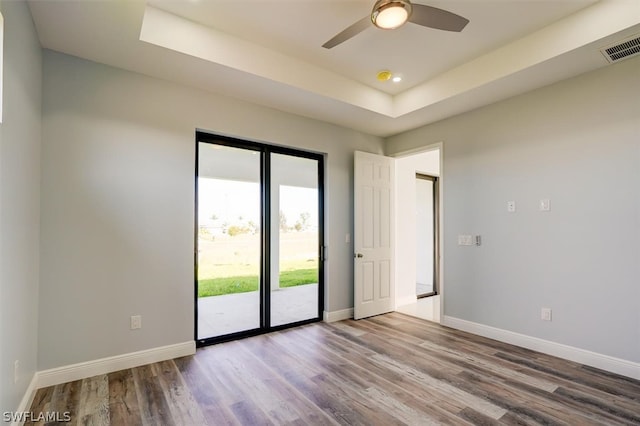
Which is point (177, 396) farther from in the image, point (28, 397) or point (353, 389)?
point (353, 389)

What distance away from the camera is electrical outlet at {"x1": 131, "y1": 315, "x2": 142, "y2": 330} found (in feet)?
9.30

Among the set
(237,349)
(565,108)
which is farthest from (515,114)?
(237,349)

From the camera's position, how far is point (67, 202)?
258cm

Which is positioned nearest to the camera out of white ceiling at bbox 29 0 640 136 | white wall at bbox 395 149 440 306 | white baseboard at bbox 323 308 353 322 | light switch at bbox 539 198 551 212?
white ceiling at bbox 29 0 640 136

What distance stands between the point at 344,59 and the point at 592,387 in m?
3.72

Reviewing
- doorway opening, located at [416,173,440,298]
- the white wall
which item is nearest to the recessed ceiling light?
the white wall

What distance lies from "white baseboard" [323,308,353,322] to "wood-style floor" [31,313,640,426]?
2.88 ft

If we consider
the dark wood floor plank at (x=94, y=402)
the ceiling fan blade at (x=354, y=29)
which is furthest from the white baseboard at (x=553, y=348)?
the dark wood floor plank at (x=94, y=402)

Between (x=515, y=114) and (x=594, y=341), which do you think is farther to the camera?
(x=515, y=114)

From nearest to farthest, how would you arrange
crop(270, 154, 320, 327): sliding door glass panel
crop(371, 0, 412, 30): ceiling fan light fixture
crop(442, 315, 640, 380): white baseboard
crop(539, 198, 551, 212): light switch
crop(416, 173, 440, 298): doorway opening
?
crop(371, 0, 412, 30): ceiling fan light fixture < crop(442, 315, 640, 380): white baseboard < crop(539, 198, 551, 212): light switch < crop(270, 154, 320, 327): sliding door glass panel < crop(416, 173, 440, 298): doorway opening

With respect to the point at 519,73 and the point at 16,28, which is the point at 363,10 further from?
the point at 16,28

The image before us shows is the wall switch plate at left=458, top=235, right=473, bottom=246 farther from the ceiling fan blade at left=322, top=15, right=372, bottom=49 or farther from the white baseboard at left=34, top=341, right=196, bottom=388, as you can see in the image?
the white baseboard at left=34, top=341, right=196, bottom=388

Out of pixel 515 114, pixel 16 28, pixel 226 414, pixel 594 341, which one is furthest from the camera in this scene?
pixel 515 114

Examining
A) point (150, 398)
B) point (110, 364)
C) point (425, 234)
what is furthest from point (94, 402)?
point (425, 234)
